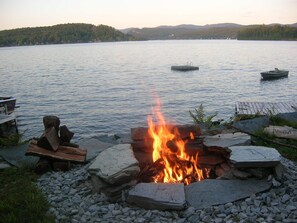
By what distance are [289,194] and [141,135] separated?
3.86 metres

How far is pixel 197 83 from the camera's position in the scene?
52344mm

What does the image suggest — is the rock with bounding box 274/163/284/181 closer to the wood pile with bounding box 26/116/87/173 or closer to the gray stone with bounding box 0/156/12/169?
the wood pile with bounding box 26/116/87/173

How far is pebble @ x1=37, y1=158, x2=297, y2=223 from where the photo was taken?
20.0 feet

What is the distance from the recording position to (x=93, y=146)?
35.2ft

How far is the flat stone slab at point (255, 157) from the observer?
276 inches

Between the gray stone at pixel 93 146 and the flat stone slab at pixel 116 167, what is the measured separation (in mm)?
1791

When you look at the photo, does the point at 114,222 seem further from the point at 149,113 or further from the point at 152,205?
the point at 149,113

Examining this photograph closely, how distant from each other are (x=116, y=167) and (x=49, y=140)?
97.3 inches

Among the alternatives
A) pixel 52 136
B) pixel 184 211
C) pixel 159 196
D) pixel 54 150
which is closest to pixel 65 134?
pixel 52 136

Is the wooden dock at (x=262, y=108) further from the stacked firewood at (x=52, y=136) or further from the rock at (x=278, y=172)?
the stacked firewood at (x=52, y=136)

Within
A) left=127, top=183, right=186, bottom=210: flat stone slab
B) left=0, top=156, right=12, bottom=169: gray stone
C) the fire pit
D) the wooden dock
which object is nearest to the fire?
the fire pit

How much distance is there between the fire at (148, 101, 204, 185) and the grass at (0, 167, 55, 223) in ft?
8.81

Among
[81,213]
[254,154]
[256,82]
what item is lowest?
[256,82]

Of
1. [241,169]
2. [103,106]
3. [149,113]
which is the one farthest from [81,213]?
[103,106]
